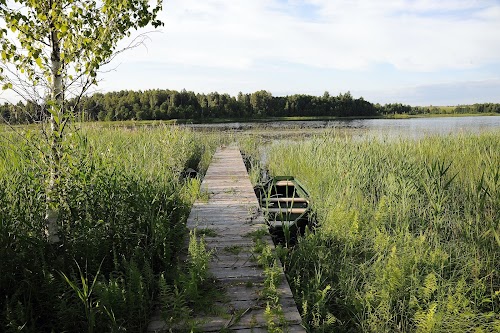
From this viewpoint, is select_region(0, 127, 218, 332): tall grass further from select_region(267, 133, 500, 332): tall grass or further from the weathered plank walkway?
select_region(267, 133, 500, 332): tall grass

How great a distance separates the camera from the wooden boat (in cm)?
436

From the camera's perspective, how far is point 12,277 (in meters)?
2.28

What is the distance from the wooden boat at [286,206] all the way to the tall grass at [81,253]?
4.11 ft

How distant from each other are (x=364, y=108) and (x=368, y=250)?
52130 millimetres

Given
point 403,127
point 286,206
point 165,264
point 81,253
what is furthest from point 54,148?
point 403,127

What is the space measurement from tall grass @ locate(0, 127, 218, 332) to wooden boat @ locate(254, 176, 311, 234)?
1253 mm

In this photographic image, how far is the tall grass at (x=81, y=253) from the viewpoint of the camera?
221cm

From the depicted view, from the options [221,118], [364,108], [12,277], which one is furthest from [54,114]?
[364,108]

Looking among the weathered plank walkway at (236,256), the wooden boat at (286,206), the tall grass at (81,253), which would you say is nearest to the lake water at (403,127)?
the wooden boat at (286,206)

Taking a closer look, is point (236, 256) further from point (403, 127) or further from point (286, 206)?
point (403, 127)

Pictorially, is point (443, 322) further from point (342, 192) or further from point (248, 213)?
point (248, 213)

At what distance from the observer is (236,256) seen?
3375 mm

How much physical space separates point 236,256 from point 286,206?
2.62m

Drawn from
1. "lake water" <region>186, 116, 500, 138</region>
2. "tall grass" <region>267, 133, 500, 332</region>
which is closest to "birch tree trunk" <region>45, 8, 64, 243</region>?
"tall grass" <region>267, 133, 500, 332</region>
